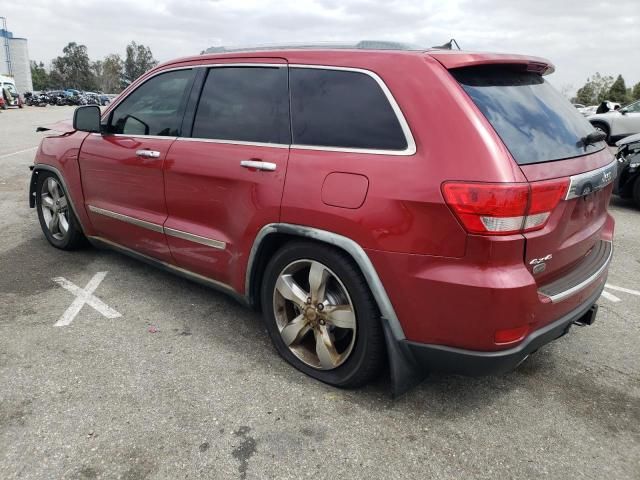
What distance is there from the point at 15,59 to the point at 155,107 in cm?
8458

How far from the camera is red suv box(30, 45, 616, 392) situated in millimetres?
2244

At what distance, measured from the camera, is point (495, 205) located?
2.17 meters

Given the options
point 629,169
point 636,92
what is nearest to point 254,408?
point 629,169

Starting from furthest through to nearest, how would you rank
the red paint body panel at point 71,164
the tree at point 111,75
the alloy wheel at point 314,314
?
1. the tree at point 111,75
2. the red paint body panel at point 71,164
3. the alloy wheel at point 314,314

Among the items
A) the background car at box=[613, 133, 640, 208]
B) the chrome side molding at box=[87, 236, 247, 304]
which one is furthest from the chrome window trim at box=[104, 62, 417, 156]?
the background car at box=[613, 133, 640, 208]

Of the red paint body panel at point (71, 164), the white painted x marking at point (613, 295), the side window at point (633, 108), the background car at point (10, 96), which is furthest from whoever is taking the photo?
the background car at point (10, 96)

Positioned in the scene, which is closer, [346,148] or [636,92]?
[346,148]

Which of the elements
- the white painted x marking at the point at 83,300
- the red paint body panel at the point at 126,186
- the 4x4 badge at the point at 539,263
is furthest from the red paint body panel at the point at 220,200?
the 4x4 badge at the point at 539,263

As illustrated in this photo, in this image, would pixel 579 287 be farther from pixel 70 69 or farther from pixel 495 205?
pixel 70 69

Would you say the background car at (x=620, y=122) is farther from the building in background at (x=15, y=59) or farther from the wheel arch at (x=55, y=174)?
the building in background at (x=15, y=59)

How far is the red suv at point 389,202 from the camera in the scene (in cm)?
224

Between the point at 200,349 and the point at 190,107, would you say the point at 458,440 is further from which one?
the point at 190,107

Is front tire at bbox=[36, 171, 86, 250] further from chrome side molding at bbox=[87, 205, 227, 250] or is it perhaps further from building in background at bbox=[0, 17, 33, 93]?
building in background at bbox=[0, 17, 33, 93]

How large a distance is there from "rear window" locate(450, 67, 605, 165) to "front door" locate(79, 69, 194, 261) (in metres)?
1.96
